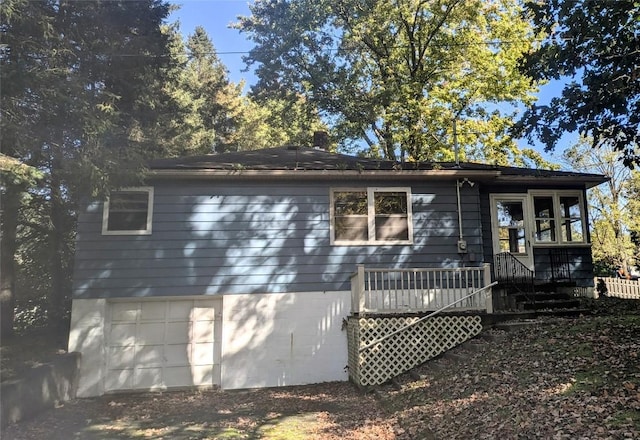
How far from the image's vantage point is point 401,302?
9180 mm

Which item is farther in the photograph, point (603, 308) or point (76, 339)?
point (603, 308)

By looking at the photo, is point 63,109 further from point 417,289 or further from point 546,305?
point 546,305

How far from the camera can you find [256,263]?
31.4 feet

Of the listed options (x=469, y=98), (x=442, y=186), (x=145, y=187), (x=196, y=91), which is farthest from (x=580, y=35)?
(x=196, y=91)

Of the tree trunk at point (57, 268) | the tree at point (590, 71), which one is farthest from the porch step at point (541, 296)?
the tree trunk at point (57, 268)

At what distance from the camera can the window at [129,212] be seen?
9.41 metres

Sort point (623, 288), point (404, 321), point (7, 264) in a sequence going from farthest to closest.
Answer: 1. point (623, 288)
2. point (7, 264)
3. point (404, 321)

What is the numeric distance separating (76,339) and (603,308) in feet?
36.8

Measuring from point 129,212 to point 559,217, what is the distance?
1044 cm

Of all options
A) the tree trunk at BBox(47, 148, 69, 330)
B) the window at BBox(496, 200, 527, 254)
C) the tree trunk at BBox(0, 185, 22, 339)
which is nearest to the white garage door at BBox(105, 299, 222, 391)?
the tree trunk at BBox(0, 185, 22, 339)

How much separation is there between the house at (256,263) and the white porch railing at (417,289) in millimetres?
40

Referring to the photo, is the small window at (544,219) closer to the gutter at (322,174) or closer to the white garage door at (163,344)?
the gutter at (322,174)

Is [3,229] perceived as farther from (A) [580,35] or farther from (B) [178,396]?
(A) [580,35]

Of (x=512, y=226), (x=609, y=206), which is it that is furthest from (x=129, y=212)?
(x=609, y=206)
